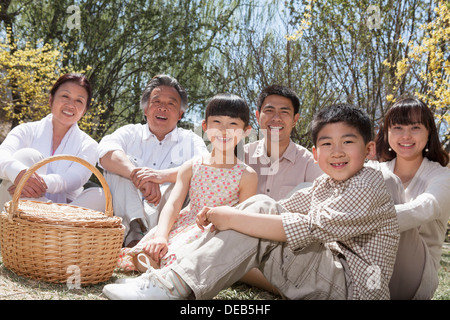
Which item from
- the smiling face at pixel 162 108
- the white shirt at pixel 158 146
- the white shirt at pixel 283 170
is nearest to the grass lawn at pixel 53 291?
the white shirt at pixel 283 170

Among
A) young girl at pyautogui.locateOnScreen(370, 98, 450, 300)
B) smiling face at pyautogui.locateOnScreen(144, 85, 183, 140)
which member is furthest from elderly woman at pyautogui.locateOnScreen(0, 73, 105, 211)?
young girl at pyautogui.locateOnScreen(370, 98, 450, 300)

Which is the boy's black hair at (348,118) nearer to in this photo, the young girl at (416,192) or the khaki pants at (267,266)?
the young girl at (416,192)

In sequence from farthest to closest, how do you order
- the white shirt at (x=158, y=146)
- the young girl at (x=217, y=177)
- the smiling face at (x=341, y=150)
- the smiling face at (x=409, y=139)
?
the white shirt at (x=158, y=146) < the young girl at (x=217, y=177) < the smiling face at (x=409, y=139) < the smiling face at (x=341, y=150)

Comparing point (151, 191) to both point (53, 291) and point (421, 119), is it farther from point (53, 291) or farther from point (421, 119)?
point (421, 119)

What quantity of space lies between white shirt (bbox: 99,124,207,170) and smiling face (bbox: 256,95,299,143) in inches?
22.3

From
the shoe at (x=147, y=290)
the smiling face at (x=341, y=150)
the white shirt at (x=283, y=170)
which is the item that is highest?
the smiling face at (x=341, y=150)

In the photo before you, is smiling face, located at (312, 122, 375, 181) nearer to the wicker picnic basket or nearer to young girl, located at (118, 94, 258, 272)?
young girl, located at (118, 94, 258, 272)

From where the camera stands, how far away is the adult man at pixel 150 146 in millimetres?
3039

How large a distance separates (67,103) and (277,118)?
1494 mm

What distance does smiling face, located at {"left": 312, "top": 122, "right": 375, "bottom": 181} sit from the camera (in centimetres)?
182

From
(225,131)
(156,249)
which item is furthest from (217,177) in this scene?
(156,249)

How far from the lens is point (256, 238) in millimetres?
1739
